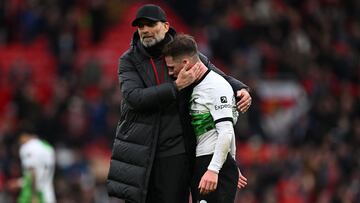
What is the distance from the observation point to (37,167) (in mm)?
14406

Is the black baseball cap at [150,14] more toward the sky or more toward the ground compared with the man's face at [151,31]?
more toward the sky

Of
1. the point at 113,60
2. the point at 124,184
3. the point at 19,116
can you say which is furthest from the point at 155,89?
the point at 113,60

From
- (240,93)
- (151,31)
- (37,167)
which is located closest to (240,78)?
(37,167)

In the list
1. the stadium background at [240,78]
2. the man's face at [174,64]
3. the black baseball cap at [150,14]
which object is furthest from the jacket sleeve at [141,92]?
the stadium background at [240,78]

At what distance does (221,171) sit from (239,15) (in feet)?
52.3

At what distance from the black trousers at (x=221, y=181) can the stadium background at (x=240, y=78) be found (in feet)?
29.2

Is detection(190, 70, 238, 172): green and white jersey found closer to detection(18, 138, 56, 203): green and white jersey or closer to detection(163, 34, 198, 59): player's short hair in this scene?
detection(163, 34, 198, 59): player's short hair

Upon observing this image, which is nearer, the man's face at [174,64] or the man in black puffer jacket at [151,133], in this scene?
the man's face at [174,64]

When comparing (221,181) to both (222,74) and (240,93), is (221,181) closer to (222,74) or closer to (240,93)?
(240,93)

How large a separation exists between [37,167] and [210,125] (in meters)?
6.38

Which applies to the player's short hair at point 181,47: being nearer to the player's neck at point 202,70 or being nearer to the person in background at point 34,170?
the player's neck at point 202,70

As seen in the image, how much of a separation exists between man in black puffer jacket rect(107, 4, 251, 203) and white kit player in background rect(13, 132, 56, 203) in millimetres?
5937

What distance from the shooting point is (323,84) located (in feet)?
74.1

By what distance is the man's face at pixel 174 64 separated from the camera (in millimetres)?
8273
